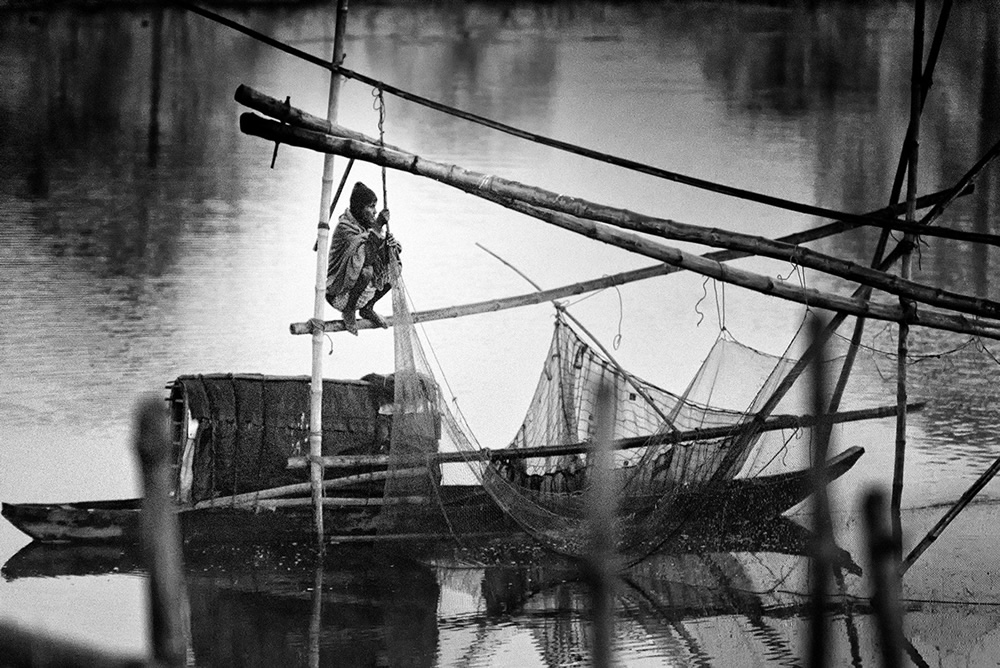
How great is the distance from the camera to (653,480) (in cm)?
739

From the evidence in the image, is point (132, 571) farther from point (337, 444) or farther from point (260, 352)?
point (260, 352)

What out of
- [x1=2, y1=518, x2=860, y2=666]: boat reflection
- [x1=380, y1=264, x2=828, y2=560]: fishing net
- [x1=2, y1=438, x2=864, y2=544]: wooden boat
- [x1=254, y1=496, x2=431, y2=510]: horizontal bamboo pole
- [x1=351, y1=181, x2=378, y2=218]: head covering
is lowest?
[x1=2, y1=518, x2=860, y2=666]: boat reflection

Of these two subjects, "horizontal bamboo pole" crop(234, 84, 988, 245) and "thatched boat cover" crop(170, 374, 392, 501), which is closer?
"horizontal bamboo pole" crop(234, 84, 988, 245)

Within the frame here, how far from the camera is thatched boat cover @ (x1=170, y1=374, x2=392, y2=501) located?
790 centimetres

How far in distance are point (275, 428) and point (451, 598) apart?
1.23m

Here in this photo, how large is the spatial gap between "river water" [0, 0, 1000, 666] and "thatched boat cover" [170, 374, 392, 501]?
48 centimetres

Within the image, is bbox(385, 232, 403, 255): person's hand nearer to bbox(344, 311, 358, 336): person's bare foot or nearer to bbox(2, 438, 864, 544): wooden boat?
bbox(344, 311, 358, 336): person's bare foot

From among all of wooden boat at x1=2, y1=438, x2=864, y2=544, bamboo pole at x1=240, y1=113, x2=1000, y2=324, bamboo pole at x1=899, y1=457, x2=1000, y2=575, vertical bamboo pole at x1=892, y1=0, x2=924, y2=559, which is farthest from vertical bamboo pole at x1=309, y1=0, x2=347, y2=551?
bamboo pole at x1=899, y1=457, x2=1000, y2=575

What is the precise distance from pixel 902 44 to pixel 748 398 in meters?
21.9

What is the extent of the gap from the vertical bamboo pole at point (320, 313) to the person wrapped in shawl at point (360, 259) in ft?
0.32

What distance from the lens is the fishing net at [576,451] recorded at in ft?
23.8

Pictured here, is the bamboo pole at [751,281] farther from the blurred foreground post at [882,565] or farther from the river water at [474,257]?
the blurred foreground post at [882,565]

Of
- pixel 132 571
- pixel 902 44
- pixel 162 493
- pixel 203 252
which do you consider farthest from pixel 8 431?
pixel 902 44

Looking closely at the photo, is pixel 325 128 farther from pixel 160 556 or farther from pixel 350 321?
pixel 160 556
